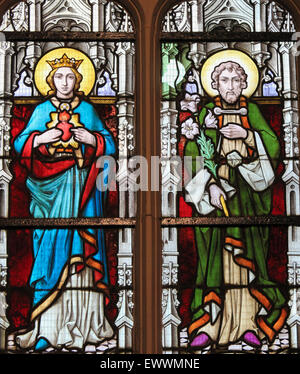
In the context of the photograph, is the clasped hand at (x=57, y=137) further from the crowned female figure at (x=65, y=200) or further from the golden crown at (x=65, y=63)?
the golden crown at (x=65, y=63)

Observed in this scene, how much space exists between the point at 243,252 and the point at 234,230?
17cm

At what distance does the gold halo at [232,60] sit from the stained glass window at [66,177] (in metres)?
→ 0.54

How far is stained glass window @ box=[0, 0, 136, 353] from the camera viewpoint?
7.52m

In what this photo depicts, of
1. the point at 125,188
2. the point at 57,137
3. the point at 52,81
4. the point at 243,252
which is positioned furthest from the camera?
the point at 52,81

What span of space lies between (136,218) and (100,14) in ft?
5.27

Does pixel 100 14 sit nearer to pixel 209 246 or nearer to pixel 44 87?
pixel 44 87

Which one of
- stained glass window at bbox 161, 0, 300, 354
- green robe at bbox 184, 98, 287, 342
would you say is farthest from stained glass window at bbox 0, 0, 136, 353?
green robe at bbox 184, 98, 287, 342

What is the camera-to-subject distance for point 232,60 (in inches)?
319

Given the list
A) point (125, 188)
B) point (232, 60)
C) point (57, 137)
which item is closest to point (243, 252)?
point (125, 188)

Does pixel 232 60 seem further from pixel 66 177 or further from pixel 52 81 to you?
pixel 66 177

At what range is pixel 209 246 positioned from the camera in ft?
25.2

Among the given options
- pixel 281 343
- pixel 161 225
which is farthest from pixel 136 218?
pixel 281 343

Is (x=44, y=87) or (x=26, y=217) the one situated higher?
(x=44, y=87)
